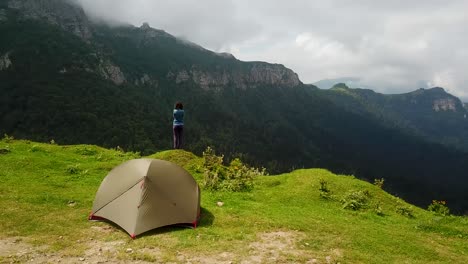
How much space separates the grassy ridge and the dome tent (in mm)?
407

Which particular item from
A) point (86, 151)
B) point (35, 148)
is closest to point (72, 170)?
point (86, 151)

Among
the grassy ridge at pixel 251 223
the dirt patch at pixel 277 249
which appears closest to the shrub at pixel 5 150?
the grassy ridge at pixel 251 223

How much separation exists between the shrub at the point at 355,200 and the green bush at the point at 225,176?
4798mm

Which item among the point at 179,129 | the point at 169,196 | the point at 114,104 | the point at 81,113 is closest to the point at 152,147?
the point at 81,113

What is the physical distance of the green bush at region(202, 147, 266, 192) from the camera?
17516 mm

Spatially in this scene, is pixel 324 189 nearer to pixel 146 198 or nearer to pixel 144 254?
pixel 146 198

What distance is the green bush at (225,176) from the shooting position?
1752 centimetres

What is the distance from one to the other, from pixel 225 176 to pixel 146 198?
7272 mm

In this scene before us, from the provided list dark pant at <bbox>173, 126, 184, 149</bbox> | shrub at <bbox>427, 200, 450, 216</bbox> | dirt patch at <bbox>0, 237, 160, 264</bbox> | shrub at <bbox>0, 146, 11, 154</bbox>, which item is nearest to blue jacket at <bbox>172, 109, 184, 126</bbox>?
dark pant at <bbox>173, 126, 184, 149</bbox>

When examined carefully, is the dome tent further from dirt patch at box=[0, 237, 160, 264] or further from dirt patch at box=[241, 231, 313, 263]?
dirt patch at box=[241, 231, 313, 263]

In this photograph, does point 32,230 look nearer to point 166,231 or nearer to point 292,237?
point 166,231

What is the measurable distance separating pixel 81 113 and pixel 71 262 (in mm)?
148128

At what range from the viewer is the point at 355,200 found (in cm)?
1642

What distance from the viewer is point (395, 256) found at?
35.9 ft
